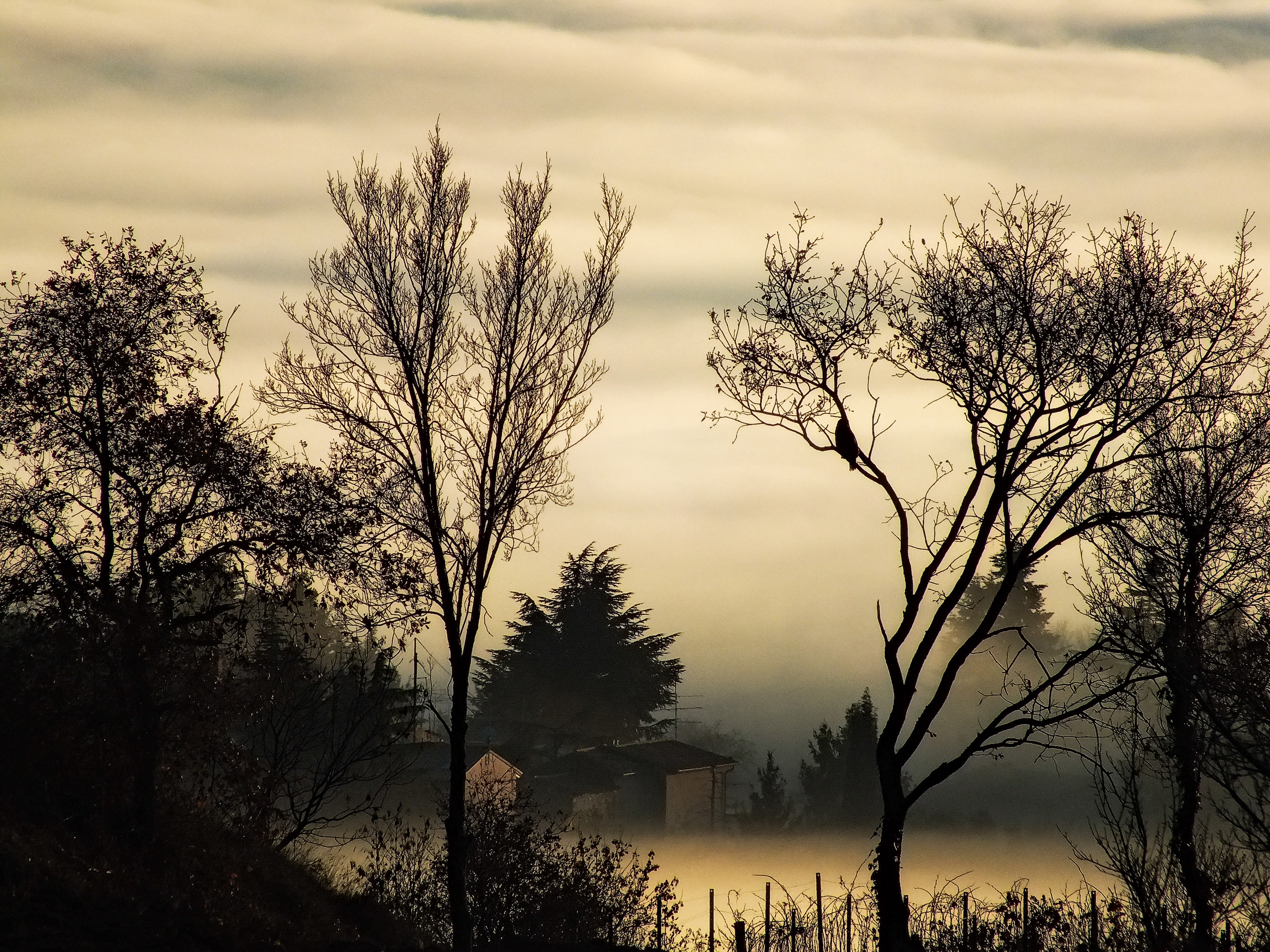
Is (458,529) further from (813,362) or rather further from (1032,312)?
(1032,312)

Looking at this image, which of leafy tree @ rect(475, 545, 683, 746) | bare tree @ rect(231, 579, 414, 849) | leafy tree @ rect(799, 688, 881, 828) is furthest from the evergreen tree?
bare tree @ rect(231, 579, 414, 849)

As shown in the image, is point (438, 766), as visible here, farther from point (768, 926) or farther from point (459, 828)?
point (768, 926)

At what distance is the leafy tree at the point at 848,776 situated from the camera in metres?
57.0

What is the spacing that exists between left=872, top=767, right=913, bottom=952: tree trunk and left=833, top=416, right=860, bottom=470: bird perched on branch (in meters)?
4.05

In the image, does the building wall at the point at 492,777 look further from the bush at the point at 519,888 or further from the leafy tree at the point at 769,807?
the leafy tree at the point at 769,807

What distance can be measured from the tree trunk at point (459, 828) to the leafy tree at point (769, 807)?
4333 cm

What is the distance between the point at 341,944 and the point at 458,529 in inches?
252

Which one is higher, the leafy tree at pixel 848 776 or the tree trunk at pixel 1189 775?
the tree trunk at pixel 1189 775

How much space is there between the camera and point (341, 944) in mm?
14156

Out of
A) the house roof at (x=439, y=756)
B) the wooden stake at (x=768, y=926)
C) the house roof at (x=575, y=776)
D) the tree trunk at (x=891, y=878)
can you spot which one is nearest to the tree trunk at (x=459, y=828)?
the wooden stake at (x=768, y=926)

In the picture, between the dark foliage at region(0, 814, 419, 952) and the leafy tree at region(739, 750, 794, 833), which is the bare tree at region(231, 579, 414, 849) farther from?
the leafy tree at region(739, 750, 794, 833)

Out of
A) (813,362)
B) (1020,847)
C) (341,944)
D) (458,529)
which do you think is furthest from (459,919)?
(1020,847)

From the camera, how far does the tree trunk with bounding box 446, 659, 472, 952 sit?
15633 millimetres

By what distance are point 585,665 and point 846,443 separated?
40967 mm
